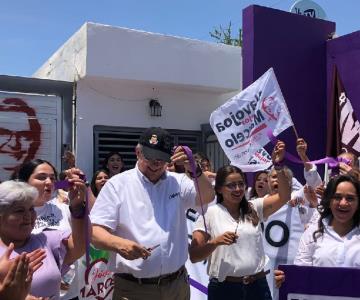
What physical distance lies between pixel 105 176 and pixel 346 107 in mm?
4002

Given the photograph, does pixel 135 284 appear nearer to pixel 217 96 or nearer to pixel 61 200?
pixel 61 200

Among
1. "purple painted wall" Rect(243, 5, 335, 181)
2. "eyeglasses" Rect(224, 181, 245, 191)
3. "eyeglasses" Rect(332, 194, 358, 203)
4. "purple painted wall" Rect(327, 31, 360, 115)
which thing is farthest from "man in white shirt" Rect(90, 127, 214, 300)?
"purple painted wall" Rect(327, 31, 360, 115)

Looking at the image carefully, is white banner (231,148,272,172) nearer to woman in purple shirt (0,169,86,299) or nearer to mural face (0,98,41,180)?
woman in purple shirt (0,169,86,299)

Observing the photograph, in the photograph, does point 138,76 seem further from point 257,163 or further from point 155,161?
point 155,161

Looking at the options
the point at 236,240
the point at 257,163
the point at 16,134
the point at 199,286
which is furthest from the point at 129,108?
the point at 236,240

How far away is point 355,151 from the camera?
7.32 meters

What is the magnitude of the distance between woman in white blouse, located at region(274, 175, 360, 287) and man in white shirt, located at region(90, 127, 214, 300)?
803 mm

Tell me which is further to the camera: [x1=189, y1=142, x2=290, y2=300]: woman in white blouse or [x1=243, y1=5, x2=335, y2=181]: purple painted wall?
[x1=243, y1=5, x2=335, y2=181]: purple painted wall

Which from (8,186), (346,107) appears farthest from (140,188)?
(346,107)

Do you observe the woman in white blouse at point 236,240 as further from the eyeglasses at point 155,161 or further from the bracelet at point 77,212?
the bracelet at point 77,212

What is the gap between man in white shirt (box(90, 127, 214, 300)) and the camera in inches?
131

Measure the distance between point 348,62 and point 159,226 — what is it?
5.93 metres

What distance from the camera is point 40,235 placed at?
2.81 metres

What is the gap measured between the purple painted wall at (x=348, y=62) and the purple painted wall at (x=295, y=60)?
8.2 inches
